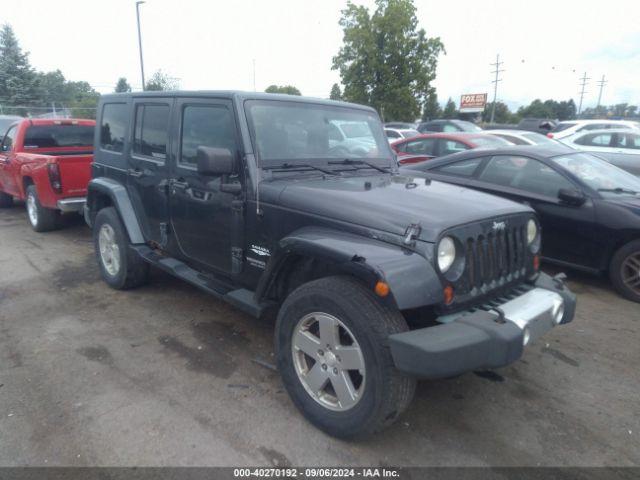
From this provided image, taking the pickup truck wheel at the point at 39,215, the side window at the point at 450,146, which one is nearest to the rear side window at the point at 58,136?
the pickup truck wheel at the point at 39,215

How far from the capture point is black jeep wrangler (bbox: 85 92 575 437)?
2463mm

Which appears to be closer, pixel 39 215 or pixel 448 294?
pixel 448 294

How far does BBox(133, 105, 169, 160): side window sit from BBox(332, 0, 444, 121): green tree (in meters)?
21.5

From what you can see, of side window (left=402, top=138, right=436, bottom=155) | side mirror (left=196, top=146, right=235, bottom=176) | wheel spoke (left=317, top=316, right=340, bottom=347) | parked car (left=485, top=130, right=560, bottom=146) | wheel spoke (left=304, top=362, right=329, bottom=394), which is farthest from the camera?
parked car (left=485, top=130, right=560, bottom=146)

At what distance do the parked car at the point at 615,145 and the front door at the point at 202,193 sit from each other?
29.6 feet

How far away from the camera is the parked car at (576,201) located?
4816 millimetres

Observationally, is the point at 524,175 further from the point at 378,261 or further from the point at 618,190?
the point at 378,261

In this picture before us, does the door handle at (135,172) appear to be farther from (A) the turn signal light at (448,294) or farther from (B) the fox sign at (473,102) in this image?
(B) the fox sign at (473,102)

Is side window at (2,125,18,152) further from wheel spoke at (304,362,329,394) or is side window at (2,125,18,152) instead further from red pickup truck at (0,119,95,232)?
wheel spoke at (304,362,329,394)

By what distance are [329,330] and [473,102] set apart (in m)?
51.8

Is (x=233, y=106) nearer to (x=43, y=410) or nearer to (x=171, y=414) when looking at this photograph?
(x=171, y=414)

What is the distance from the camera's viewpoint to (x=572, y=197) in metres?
4.96

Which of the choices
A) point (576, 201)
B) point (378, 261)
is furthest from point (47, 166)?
point (576, 201)

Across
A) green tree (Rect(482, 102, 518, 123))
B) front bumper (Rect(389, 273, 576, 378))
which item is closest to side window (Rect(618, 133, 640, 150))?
front bumper (Rect(389, 273, 576, 378))
